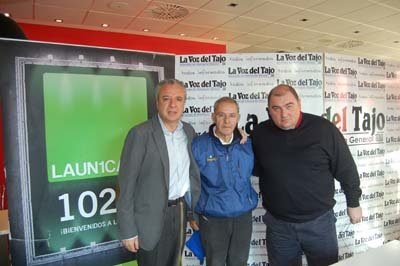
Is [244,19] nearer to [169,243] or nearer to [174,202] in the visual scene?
[174,202]

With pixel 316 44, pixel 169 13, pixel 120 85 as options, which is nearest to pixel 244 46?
pixel 316 44

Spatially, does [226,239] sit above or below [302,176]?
below

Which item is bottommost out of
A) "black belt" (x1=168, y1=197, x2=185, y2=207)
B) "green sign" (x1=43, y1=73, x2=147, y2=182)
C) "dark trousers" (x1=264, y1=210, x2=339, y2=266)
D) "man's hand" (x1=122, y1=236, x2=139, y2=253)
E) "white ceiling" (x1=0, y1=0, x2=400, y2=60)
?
"dark trousers" (x1=264, y1=210, x2=339, y2=266)

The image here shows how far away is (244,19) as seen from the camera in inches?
240

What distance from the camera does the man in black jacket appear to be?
183 centimetres

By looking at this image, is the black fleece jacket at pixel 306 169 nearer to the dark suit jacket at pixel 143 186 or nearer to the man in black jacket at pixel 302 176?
the man in black jacket at pixel 302 176

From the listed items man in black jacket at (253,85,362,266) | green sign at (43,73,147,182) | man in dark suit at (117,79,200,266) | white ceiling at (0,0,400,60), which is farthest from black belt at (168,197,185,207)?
white ceiling at (0,0,400,60)

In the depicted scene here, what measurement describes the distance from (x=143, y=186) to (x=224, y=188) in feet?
1.55

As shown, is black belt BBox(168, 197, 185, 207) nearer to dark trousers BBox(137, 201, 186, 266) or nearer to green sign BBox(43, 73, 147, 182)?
dark trousers BBox(137, 201, 186, 266)

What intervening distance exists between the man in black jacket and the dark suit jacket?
25.2 inches

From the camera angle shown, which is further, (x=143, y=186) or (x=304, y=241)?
(x=304, y=241)

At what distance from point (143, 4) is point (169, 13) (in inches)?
23.7

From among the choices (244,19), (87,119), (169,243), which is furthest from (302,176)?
(244,19)

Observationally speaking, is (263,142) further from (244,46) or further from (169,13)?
(244,46)
